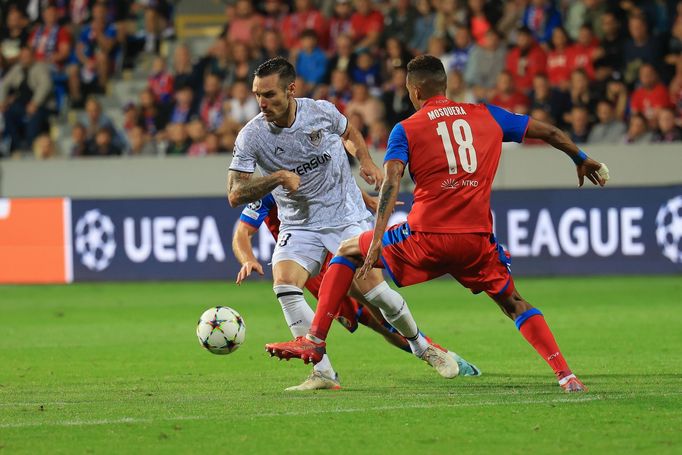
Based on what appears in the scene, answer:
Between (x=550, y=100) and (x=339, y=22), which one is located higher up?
(x=339, y=22)

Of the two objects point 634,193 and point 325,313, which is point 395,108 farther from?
point 325,313

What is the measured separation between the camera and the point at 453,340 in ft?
37.4

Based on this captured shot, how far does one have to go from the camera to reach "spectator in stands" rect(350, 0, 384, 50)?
830 inches

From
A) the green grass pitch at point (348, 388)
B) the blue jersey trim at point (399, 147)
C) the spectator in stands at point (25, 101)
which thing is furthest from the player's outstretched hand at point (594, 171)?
the spectator in stands at point (25, 101)

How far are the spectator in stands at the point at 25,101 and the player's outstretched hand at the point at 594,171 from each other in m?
16.2

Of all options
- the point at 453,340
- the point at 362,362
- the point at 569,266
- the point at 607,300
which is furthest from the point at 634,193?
the point at 362,362

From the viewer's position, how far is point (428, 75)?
7.97m

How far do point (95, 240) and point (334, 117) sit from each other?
10.6 metres

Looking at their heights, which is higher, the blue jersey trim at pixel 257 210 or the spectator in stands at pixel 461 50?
the spectator in stands at pixel 461 50

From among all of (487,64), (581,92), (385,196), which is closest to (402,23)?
(487,64)

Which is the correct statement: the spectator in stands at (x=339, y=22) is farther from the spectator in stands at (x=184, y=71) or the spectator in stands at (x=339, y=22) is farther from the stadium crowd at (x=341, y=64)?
the spectator in stands at (x=184, y=71)

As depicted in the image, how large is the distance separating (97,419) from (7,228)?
40.9ft

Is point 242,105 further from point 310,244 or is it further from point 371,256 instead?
point 371,256

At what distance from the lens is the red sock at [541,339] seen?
311 inches
